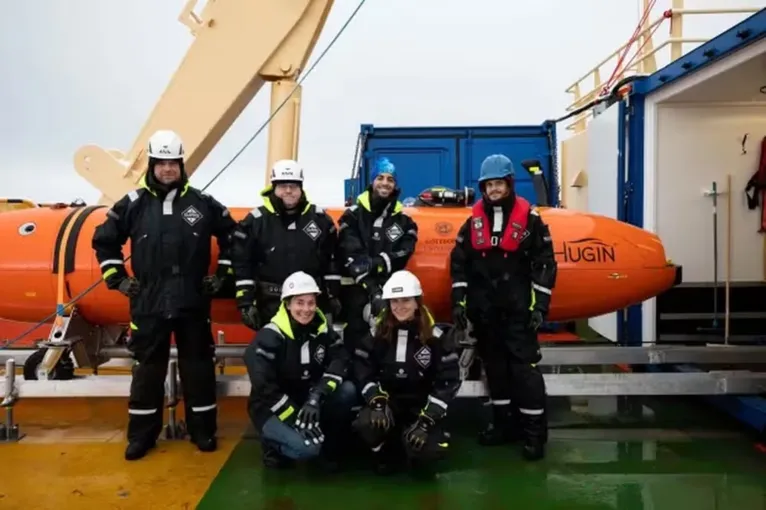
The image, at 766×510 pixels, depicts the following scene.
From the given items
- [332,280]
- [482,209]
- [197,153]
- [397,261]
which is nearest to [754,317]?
[482,209]

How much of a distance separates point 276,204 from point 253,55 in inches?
69.9

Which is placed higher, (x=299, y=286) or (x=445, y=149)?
(x=445, y=149)

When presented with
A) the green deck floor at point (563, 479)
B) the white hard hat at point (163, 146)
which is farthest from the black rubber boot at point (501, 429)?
the white hard hat at point (163, 146)

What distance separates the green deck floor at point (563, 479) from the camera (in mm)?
3281

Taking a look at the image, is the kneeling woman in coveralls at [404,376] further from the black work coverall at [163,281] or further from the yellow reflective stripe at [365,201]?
the black work coverall at [163,281]

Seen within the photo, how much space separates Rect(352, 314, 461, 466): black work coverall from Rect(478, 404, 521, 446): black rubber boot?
536mm

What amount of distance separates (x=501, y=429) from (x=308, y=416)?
1.37m

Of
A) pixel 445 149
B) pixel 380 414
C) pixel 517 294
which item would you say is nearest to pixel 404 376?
pixel 380 414

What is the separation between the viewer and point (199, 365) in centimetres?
397

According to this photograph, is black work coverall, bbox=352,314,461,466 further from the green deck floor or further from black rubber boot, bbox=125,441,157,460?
black rubber boot, bbox=125,441,157,460

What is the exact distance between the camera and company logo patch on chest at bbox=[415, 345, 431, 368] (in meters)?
3.63

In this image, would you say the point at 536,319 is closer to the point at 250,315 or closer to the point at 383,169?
the point at 383,169

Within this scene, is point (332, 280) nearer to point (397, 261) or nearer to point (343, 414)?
point (397, 261)

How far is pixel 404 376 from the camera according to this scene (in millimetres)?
3635
